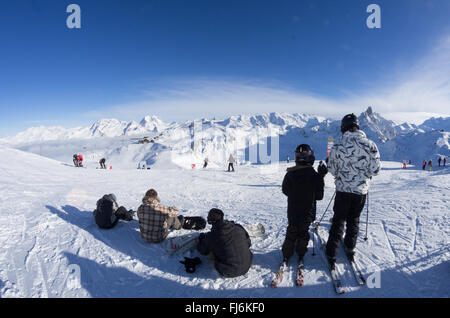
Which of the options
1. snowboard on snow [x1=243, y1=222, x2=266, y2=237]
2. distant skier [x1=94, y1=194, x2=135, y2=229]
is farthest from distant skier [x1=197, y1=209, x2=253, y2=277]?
distant skier [x1=94, y1=194, x2=135, y2=229]

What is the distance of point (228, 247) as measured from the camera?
12.2 feet

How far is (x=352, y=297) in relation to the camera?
3379mm

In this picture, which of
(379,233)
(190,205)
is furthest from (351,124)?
(190,205)

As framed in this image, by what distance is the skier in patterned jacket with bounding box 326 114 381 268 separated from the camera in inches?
144

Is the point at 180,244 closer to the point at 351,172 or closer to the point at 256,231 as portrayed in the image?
the point at 256,231

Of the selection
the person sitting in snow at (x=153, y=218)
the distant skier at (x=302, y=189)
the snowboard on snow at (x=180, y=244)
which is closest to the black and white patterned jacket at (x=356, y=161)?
the distant skier at (x=302, y=189)

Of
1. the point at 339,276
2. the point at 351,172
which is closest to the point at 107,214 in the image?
the point at 339,276

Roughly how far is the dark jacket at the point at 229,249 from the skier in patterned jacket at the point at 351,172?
171 centimetres

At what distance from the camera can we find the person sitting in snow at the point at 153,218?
4719mm

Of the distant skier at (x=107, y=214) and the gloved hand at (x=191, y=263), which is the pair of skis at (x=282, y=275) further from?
the distant skier at (x=107, y=214)

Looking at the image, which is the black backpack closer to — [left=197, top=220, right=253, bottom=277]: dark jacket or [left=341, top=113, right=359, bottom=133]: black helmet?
[left=197, top=220, right=253, bottom=277]: dark jacket

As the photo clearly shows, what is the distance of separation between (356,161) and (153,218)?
441 centimetres
